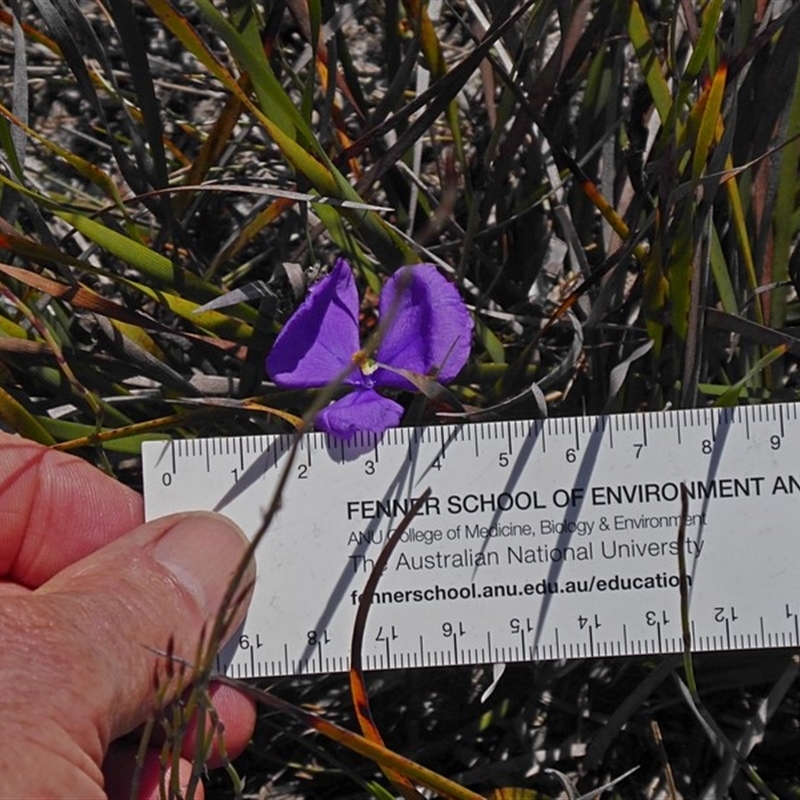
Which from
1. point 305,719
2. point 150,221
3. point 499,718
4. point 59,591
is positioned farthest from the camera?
point 150,221

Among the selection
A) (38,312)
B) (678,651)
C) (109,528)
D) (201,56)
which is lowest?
(678,651)

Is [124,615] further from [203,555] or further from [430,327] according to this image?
[430,327]

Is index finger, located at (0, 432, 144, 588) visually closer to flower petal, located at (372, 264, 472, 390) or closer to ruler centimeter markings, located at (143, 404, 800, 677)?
ruler centimeter markings, located at (143, 404, 800, 677)

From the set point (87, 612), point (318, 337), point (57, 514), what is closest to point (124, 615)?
point (87, 612)

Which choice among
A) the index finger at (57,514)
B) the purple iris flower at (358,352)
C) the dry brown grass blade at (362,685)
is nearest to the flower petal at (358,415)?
the purple iris flower at (358,352)

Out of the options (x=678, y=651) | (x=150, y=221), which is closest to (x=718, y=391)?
(x=678, y=651)

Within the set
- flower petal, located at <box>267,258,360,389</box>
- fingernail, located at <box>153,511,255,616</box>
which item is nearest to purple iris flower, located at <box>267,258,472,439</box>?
flower petal, located at <box>267,258,360,389</box>

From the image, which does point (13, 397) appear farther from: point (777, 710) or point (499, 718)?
point (777, 710)

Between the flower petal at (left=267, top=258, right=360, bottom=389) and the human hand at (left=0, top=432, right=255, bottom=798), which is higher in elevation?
the flower petal at (left=267, top=258, right=360, bottom=389)
